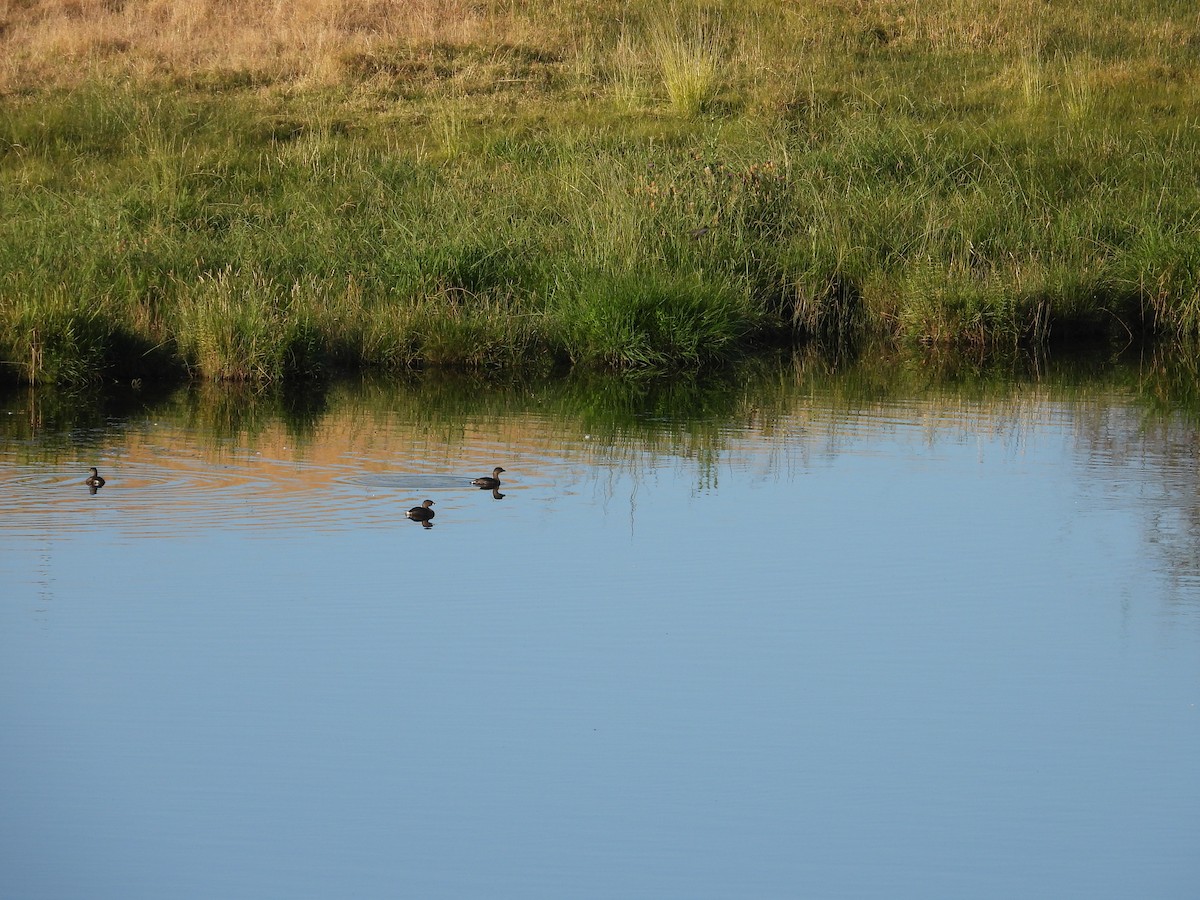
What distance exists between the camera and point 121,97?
66.9 ft

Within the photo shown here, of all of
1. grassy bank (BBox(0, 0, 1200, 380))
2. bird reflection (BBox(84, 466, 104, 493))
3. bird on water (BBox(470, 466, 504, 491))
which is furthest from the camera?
grassy bank (BBox(0, 0, 1200, 380))

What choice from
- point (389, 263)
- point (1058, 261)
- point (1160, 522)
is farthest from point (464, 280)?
point (1160, 522)

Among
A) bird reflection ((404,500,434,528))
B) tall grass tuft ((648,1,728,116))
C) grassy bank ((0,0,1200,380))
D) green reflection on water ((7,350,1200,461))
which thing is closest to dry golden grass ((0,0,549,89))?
grassy bank ((0,0,1200,380))

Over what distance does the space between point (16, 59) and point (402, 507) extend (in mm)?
16574

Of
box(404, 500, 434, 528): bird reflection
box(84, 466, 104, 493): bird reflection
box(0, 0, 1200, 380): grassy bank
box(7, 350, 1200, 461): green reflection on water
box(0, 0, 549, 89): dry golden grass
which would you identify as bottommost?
box(404, 500, 434, 528): bird reflection

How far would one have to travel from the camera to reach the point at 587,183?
1655 cm

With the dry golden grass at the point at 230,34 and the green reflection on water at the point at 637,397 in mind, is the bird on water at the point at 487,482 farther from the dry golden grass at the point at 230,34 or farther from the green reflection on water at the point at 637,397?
the dry golden grass at the point at 230,34

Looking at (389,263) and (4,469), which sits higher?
(389,263)

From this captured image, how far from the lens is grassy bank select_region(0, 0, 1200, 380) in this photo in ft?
45.0

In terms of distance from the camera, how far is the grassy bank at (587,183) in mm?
13727

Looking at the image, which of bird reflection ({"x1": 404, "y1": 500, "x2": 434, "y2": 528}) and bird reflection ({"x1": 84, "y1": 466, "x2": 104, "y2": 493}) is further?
bird reflection ({"x1": 84, "y1": 466, "x2": 104, "y2": 493})

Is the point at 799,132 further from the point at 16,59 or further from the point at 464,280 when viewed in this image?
the point at 16,59

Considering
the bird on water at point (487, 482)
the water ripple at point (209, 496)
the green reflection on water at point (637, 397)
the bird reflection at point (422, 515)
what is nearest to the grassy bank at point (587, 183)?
the green reflection on water at point (637, 397)

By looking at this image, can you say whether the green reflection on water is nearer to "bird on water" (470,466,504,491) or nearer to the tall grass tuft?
"bird on water" (470,466,504,491)
